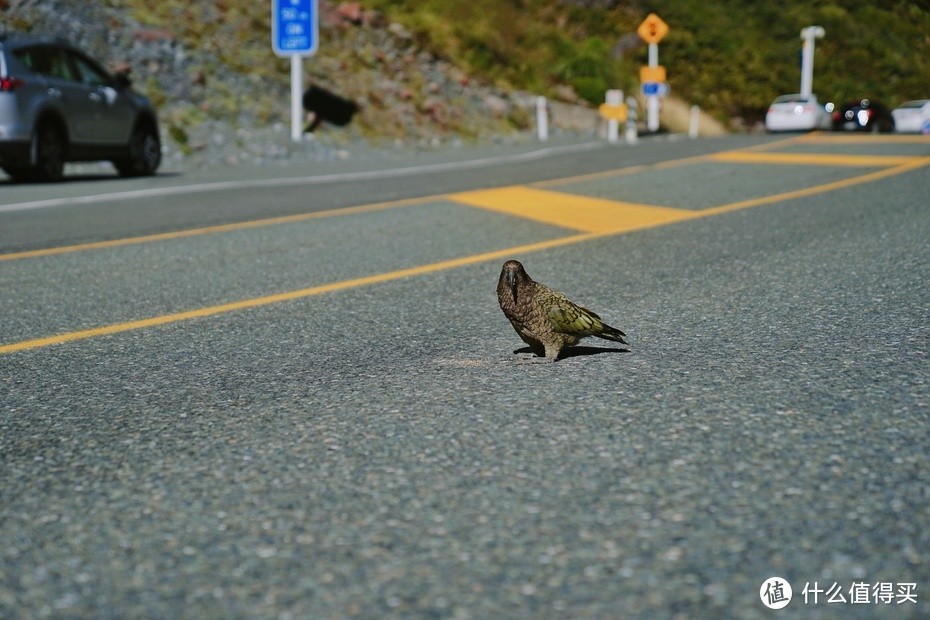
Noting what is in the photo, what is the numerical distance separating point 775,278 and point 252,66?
19.0m

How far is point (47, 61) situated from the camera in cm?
1434

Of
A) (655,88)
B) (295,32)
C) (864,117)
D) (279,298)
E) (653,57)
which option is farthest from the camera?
(864,117)

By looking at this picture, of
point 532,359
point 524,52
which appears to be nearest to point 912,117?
point 524,52

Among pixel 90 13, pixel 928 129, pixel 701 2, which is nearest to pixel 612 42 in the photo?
pixel 701 2

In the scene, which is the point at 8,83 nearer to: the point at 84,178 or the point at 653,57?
the point at 84,178

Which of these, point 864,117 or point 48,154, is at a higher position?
point 864,117

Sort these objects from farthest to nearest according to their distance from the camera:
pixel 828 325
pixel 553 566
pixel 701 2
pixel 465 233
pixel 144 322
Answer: pixel 701 2, pixel 465 233, pixel 144 322, pixel 828 325, pixel 553 566

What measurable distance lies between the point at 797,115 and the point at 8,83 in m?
26.8

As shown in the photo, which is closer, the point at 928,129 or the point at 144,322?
the point at 144,322

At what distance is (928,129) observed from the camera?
1220 inches

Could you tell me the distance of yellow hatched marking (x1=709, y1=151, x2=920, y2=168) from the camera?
1362cm

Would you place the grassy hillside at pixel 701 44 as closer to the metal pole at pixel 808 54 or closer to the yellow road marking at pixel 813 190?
the metal pole at pixel 808 54

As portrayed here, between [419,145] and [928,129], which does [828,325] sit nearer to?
[419,145]

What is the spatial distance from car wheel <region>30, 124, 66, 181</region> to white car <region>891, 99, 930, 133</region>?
2763 centimetres
